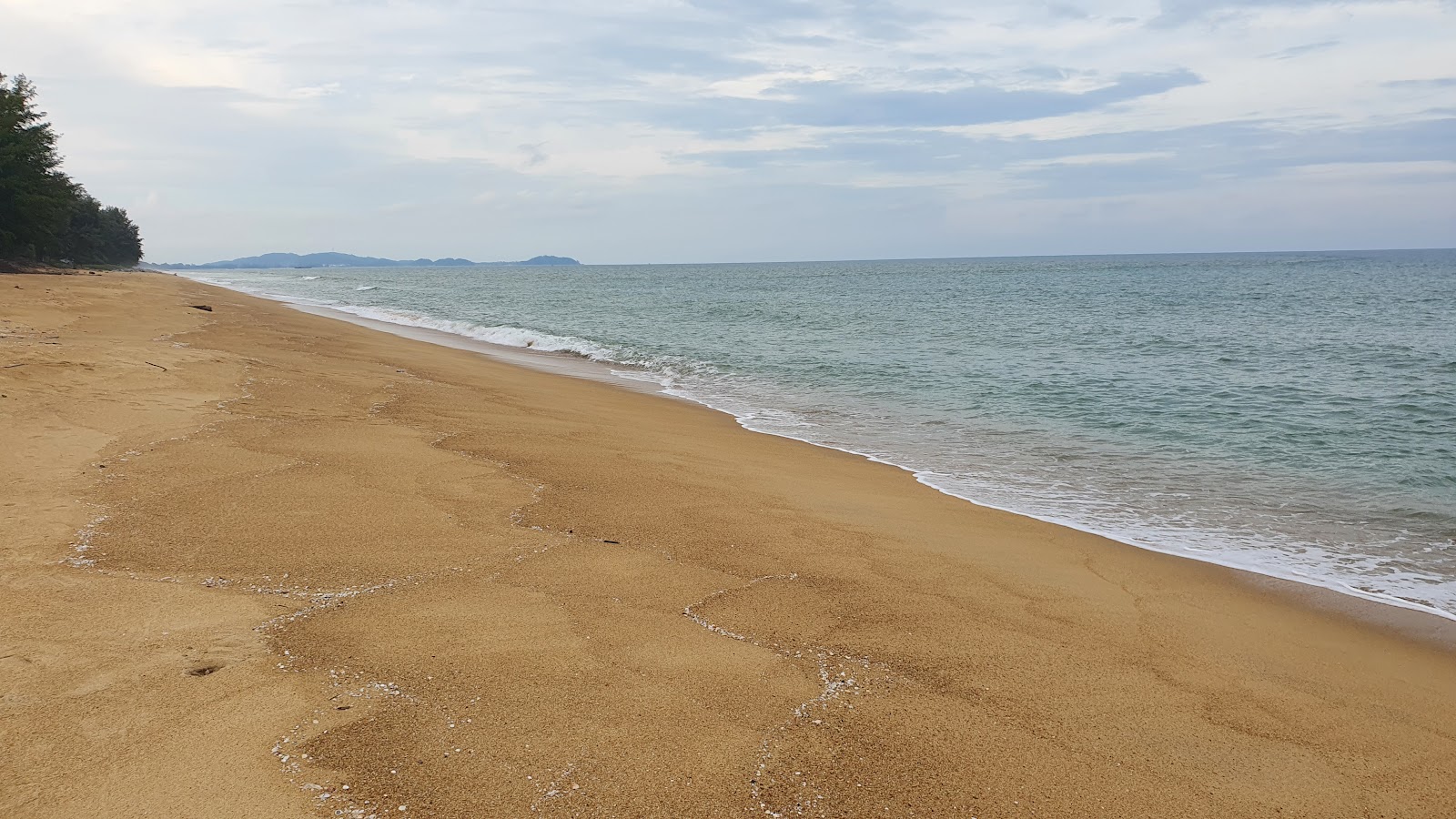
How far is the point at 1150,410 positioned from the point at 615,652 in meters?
12.8

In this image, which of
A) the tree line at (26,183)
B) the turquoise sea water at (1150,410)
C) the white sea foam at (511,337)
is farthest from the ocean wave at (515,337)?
the tree line at (26,183)

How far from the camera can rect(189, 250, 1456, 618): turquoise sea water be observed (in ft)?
26.5

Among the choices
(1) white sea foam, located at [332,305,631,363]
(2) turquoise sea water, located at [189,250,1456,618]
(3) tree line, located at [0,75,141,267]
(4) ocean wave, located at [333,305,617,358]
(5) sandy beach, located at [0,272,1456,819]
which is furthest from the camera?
(3) tree line, located at [0,75,141,267]

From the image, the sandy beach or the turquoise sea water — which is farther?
the turquoise sea water

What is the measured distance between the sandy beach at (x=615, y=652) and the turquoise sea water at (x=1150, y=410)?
162cm

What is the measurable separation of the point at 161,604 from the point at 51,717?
109 centimetres

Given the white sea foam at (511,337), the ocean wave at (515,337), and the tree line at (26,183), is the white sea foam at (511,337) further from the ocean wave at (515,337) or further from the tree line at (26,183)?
the tree line at (26,183)

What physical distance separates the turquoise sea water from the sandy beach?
5.30 ft

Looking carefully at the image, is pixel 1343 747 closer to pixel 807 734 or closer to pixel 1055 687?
pixel 1055 687

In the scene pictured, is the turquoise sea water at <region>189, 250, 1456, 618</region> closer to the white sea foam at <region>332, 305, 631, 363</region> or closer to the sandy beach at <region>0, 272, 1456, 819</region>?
the white sea foam at <region>332, 305, 631, 363</region>

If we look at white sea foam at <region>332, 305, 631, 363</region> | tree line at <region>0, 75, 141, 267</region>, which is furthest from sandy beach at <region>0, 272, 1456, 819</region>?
tree line at <region>0, 75, 141, 267</region>

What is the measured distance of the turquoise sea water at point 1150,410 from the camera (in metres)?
8.07

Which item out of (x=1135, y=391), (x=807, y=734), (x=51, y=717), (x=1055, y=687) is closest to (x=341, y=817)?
(x=51, y=717)

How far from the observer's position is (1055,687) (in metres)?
4.29
